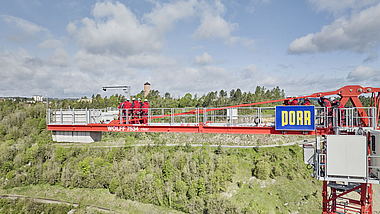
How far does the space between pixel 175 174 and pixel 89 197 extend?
19604 millimetres

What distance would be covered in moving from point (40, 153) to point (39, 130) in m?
13.6

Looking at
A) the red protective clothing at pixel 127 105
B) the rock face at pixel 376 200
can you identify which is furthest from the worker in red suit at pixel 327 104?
the rock face at pixel 376 200

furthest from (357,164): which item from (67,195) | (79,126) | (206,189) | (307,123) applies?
(67,195)

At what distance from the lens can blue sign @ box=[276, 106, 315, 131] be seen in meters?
10.9

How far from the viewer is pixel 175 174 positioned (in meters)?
45.7

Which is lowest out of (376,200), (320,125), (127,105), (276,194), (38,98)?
(376,200)

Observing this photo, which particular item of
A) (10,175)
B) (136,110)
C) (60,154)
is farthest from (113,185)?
(136,110)

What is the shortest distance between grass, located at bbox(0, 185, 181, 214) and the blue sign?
34349mm

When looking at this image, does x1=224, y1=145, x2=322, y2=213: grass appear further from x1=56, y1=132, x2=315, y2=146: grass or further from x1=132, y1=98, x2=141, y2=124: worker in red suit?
x1=132, y1=98, x2=141, y2=124: worker in red suit

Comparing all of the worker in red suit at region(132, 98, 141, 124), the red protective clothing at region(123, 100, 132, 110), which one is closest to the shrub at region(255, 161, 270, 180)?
the worker in red suit at region(132, 98, 141, 124)

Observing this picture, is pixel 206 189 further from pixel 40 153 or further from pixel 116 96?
pixel 116 96

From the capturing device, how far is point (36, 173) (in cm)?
5678

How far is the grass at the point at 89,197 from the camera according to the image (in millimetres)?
41344

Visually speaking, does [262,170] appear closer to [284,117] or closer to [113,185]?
[113,185]
